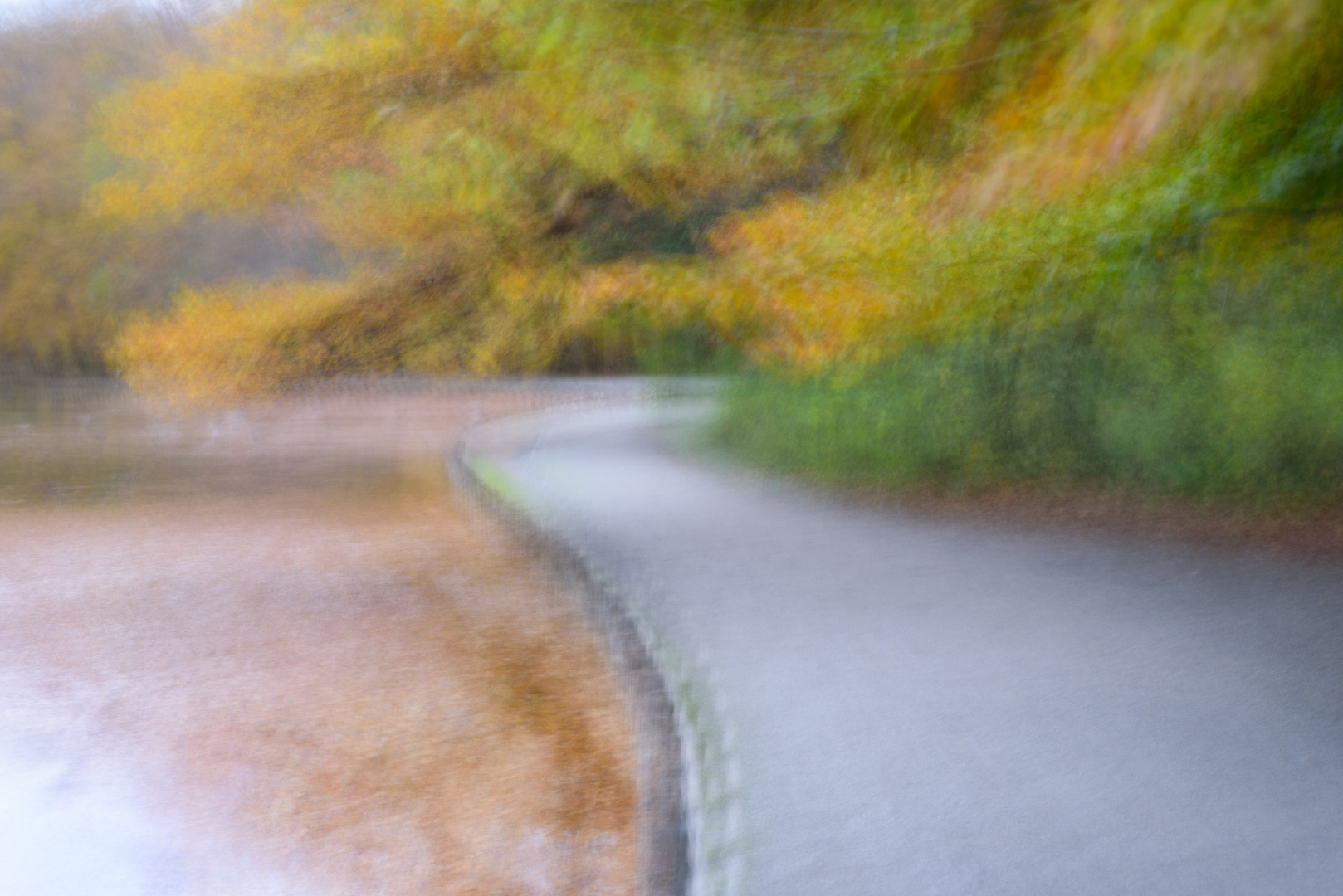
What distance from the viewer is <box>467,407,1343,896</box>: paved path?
3.28m

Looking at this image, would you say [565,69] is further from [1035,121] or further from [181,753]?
[181,753]

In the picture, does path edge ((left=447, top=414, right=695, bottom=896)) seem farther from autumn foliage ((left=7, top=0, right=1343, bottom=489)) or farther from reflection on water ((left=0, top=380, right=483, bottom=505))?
reflection on water ((left=0, top=380, right=483, bottom=505))

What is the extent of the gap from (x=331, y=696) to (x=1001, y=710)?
3607mm

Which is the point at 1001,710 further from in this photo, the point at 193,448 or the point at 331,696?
the point at 193,448

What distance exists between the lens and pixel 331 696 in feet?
20.7

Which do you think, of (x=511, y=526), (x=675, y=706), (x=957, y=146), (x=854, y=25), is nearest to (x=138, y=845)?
(x=675, y=706)

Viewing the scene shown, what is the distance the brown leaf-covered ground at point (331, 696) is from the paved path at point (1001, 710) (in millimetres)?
642

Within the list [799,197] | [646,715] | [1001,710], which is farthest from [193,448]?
[1001,710]

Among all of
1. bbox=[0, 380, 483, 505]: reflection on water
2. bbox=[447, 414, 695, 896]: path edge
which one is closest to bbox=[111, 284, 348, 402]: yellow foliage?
bbox=[0, 380, 483, 505]: reflection on water

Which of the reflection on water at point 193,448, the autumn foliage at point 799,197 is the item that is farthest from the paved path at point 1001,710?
the reflection on water at point 193,448

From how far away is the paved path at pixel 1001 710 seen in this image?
3279mm

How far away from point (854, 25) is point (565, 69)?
58.3 inches

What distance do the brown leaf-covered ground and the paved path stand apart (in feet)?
2.11

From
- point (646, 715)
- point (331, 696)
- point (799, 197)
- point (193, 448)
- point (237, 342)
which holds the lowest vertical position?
point (331, 696)
